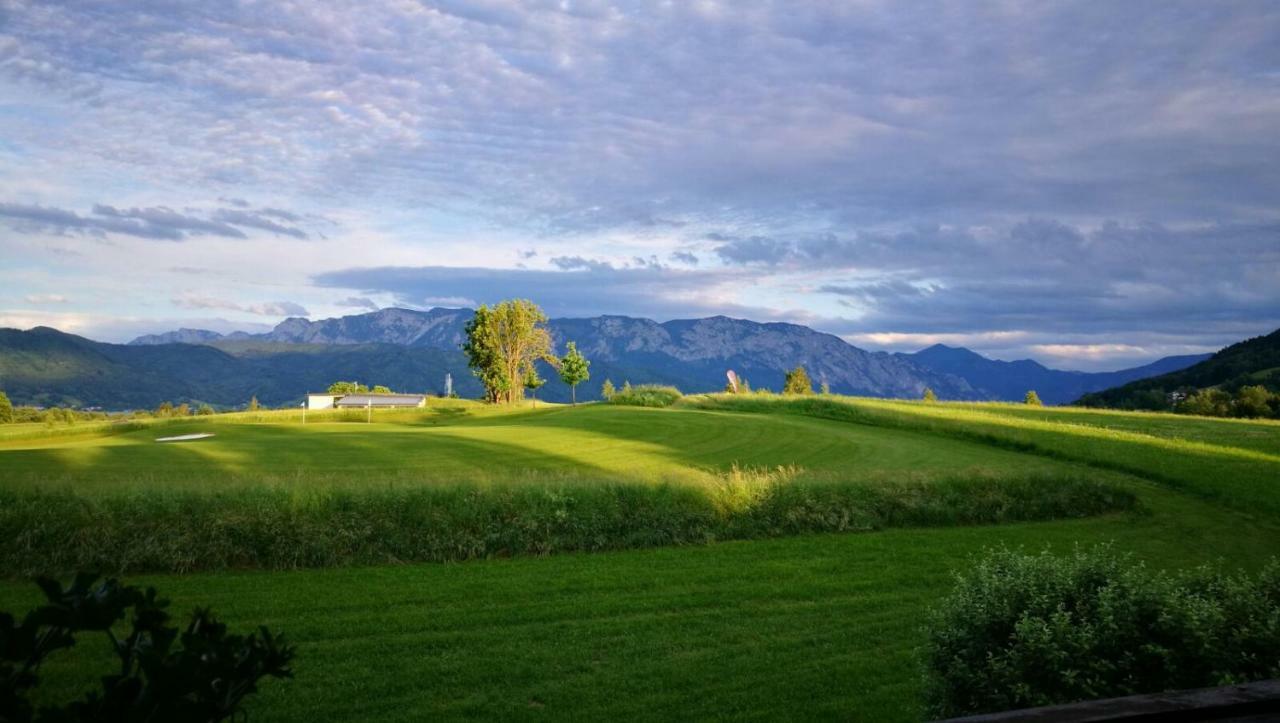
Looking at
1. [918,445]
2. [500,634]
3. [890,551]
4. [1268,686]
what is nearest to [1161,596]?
[1268,686]

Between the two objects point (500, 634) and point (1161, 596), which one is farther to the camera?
point (500, 634)

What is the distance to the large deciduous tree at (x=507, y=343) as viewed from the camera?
77.6m

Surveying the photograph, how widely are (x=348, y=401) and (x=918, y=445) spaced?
6377 cm

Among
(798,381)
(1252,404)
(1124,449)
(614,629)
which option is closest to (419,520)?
(614,629)

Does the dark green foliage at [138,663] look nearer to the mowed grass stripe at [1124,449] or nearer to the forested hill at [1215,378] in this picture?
the mowed grass stripe at [1124,449]

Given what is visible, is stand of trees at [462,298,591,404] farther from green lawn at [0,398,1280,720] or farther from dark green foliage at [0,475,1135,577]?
dark green foliage at [0,475,1135,577]

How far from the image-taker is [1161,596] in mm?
5039

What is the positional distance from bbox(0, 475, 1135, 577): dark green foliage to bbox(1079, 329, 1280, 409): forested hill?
7306 cm

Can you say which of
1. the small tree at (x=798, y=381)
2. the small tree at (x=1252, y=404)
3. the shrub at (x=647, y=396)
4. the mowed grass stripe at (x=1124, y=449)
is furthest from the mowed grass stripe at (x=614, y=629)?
the small tree at (x=798, y=381)

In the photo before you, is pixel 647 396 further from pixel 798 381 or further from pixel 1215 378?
pixel 1215 378

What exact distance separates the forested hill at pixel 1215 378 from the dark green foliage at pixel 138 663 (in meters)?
86.0

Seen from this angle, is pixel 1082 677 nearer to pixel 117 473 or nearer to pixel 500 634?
pixel 500 634

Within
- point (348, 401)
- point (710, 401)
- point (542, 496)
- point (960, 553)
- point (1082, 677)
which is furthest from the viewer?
point (348, 401)

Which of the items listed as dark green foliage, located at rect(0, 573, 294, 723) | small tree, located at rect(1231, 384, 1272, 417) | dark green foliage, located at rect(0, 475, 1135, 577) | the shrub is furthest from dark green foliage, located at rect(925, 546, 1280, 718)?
small tree, located at rect(1231, 384, 1272, 417)
